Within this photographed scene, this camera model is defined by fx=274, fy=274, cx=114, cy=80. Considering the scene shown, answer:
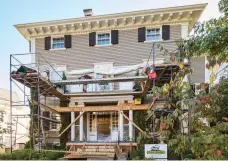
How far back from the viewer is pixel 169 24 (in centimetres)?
1647

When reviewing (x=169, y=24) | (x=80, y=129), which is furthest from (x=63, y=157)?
(x=169, y=24)

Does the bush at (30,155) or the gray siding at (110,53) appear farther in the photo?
the gray siding at (110,53)

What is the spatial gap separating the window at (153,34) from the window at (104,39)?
2458 millimetres

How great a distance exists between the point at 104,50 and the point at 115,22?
186 centimetres

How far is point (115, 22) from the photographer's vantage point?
16844 millimetres

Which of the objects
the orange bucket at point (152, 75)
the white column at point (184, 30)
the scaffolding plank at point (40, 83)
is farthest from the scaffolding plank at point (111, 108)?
the white column at point (184, 30)

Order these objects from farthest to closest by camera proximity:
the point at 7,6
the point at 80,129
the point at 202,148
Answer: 1. the point at 80,129
2. the point at 7,6
3. the point at 202,148

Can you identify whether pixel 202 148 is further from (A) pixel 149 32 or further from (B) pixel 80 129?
Answer: (A) pixel 149 32

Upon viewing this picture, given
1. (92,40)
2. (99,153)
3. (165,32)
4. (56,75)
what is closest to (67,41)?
(92,40)

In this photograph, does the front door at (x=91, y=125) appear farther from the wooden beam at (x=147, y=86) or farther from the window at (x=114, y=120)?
the wooden beam at (x=147, y=86)

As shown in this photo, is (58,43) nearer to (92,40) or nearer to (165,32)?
(92,40)

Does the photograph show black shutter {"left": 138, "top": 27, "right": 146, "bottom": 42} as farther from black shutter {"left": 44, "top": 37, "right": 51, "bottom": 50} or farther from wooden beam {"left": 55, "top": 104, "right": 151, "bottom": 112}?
black shutter {"left": 44, "top": 37, "right": 51, "bottom": 50}

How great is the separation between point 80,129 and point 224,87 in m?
10.4

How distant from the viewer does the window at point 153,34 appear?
54.7ft
